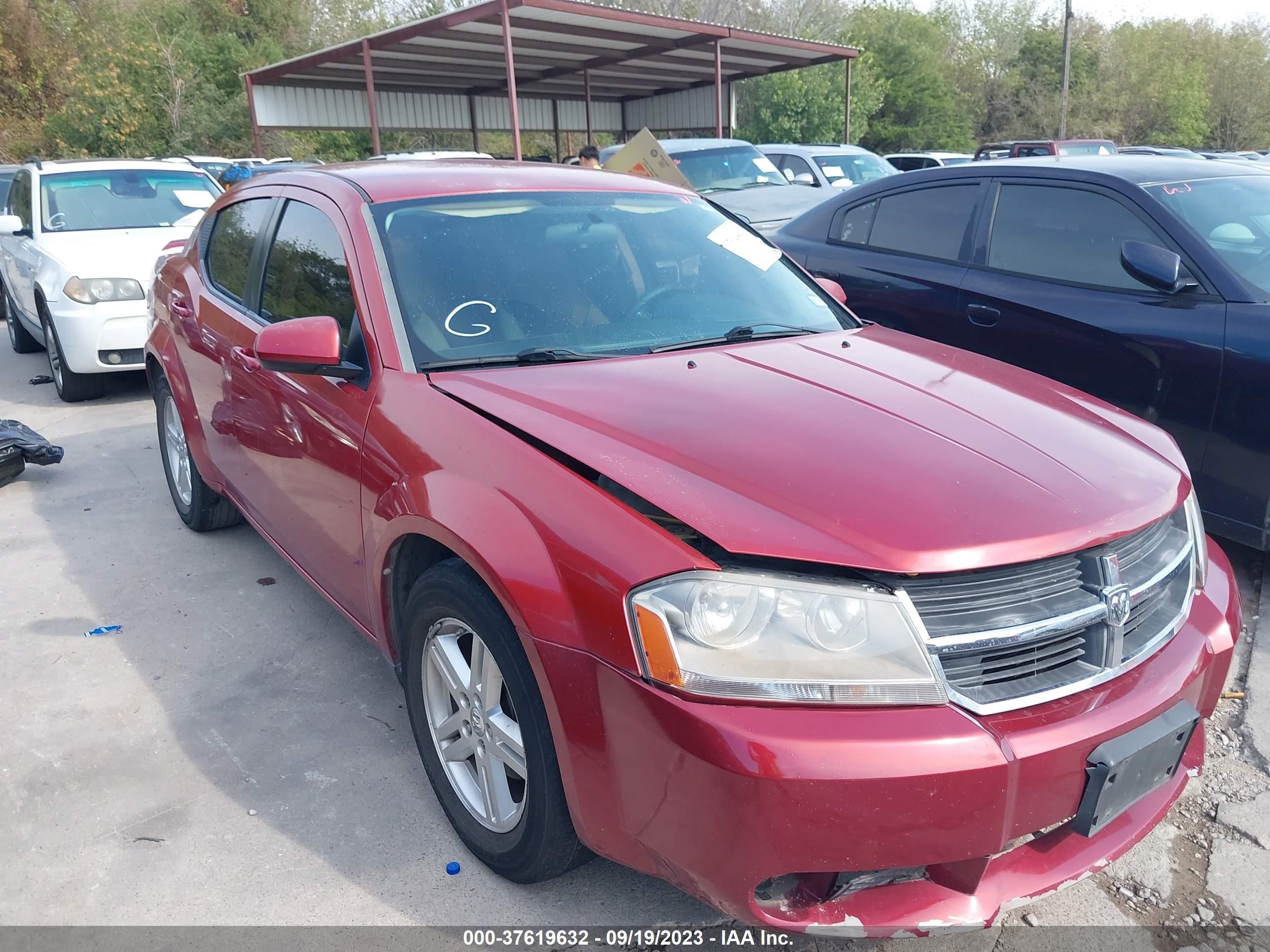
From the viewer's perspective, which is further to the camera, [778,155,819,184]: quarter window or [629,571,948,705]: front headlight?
[778,155,819,184]: quarter window

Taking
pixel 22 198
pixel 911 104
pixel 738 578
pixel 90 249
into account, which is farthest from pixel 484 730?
pixel 911 104

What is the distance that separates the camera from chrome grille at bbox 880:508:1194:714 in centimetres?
179

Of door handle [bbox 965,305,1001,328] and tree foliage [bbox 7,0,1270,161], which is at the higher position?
tree foliage [bbox 7,0,1270,161]

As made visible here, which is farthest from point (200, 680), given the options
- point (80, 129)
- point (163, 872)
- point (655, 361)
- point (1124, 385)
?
point (80, 129)

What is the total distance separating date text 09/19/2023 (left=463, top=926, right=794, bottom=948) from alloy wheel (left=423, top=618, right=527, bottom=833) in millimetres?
231

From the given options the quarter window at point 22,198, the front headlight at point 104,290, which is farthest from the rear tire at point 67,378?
the quarter window at point 22,198

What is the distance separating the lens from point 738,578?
5.85 ft

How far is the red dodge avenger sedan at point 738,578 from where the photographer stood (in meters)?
1.73

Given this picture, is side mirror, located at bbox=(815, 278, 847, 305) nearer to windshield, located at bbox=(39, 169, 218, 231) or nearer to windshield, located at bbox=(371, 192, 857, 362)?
windshield, located at bbox=(371, 192, 857, 362)

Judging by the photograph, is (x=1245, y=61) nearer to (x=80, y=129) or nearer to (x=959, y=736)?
(x=80, y=129)

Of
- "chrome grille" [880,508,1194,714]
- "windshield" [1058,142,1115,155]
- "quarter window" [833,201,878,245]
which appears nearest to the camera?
"chrome grille" [880,508,1194,714]

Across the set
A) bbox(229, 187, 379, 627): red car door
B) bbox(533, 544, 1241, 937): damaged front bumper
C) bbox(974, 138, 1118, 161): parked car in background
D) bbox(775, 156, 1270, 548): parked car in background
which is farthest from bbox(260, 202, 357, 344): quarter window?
bbox(974, 138, 1118, 161): parked car in background

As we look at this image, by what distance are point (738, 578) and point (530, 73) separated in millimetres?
20973

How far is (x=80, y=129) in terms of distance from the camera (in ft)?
87.9
